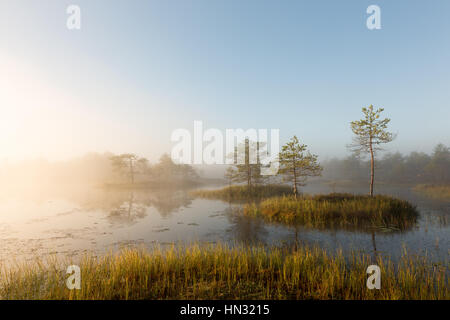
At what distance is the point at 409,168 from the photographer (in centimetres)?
7888

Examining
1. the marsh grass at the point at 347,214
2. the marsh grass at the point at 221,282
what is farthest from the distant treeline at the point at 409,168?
the marsh grass at the point at 221,282

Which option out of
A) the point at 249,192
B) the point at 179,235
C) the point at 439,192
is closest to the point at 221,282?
the point at 179,235

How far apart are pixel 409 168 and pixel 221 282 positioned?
10574 centimetres

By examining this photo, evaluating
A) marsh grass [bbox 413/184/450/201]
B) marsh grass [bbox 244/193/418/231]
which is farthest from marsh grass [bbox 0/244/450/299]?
marsh grass [bbox 413/184/450/201]

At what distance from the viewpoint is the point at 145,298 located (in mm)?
5871

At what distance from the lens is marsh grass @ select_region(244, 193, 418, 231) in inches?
602

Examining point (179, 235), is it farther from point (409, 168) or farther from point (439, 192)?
point (409, 168)

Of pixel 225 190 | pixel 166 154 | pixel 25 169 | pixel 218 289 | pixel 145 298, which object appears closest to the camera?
pixel 145 298

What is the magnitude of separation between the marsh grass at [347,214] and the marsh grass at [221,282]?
7537 mm

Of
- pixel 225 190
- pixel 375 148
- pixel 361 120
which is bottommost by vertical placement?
pixel 225 190

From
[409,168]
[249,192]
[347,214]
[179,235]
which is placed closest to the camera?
[179,235]
